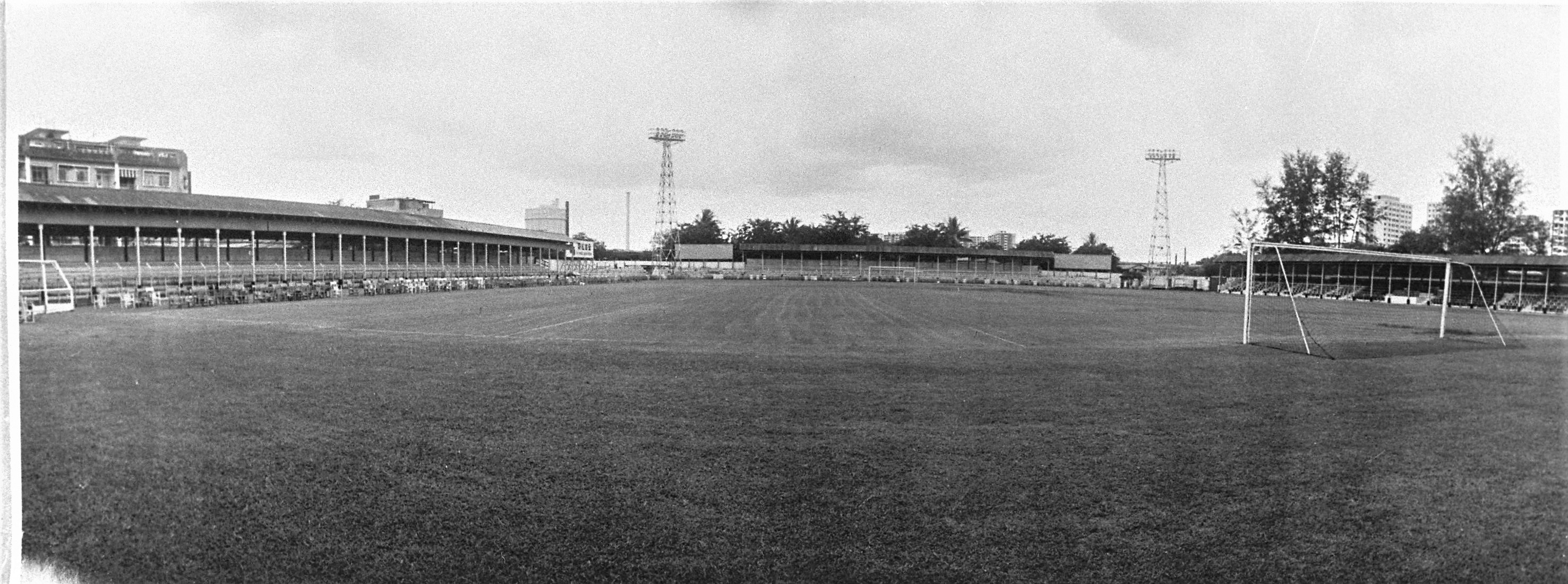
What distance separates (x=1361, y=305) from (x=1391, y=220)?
31.4ft

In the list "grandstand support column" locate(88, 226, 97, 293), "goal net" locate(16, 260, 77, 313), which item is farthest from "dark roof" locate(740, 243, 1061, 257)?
"goal net" locate(16, 260, 77, 313)

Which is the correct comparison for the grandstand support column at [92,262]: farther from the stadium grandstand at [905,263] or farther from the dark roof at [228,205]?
the stadium grandstand at [905,263]

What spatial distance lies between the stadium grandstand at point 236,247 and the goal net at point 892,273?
94.7ft

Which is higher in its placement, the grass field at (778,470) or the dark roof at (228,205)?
the dark roof at (228,205)

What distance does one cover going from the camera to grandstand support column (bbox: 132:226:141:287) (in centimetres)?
1722

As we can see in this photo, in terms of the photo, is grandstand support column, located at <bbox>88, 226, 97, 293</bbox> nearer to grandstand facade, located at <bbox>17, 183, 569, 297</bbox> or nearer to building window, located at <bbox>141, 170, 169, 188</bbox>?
grandstand facade, located at <bbox>17, 183, 569, 297</bbox>

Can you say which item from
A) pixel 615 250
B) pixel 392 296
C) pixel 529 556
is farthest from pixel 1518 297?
pixel 615 250

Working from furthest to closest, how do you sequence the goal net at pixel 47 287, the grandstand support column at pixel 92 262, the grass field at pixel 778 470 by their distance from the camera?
the grandstand support column at pixel 92 262 → the goal net at pixel 47 287 → the grass field at pixel 778 470

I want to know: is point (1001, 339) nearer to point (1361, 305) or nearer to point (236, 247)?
point (1361, 305)

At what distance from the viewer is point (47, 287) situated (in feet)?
49.2

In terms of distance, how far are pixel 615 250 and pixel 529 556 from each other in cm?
11012

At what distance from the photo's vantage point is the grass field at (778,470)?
303 centimetres

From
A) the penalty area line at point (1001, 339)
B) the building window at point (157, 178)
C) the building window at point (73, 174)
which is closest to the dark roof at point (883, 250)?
the penalty area line at point (1001, 339)

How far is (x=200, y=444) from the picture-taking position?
4.52 meters
